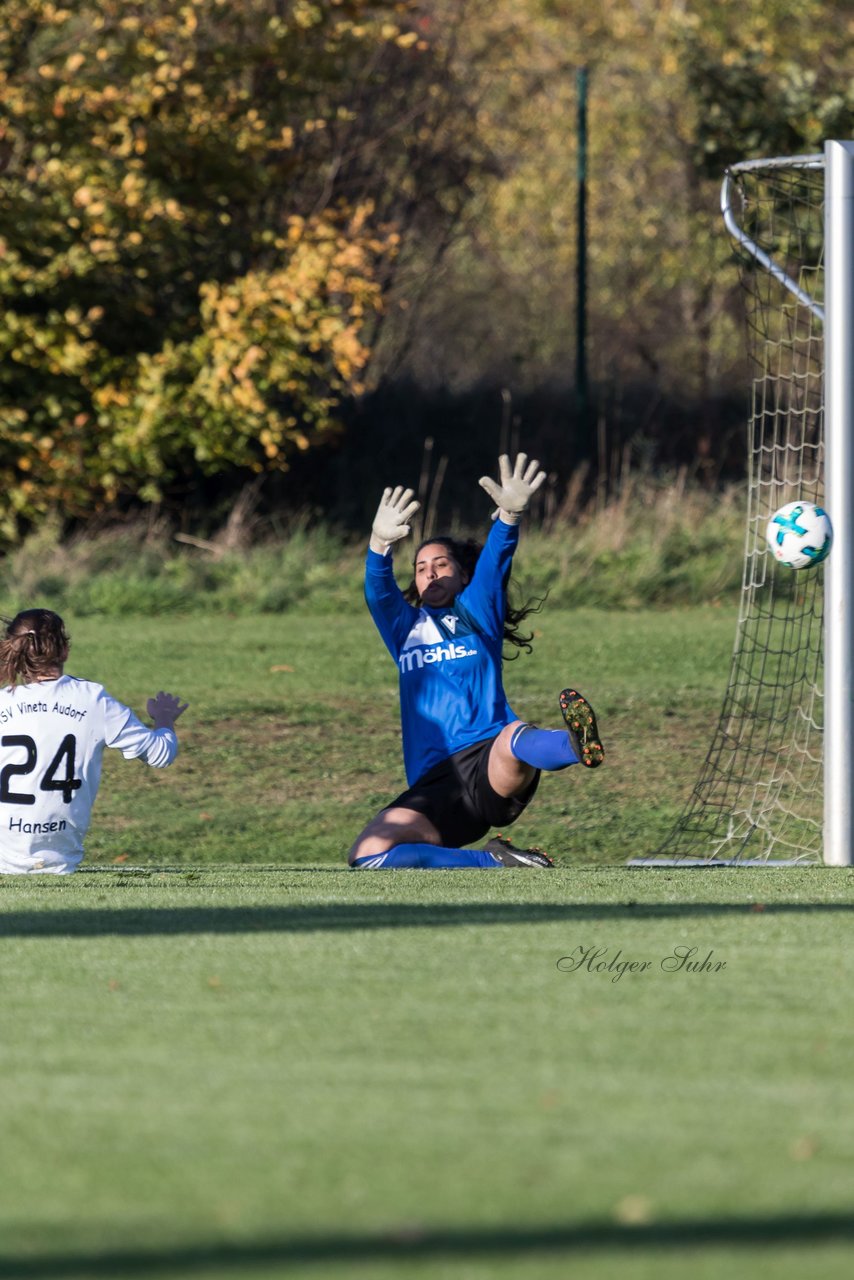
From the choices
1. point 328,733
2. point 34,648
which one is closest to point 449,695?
point 34,648

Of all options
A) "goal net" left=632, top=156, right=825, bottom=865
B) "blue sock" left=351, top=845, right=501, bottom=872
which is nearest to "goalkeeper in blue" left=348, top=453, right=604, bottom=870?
"blue sock" left=351, top=845, right=501, bottom=872

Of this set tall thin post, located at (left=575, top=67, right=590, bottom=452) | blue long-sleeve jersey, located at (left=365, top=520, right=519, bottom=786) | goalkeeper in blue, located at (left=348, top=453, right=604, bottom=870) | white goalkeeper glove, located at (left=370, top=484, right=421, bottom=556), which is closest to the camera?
goalkeeper in blue, located at (left=348, top=453, right=604, bottom=870)

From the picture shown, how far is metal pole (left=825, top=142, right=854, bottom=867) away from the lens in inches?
348

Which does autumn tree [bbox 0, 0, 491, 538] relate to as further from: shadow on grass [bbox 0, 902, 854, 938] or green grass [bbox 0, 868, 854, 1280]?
green grass [bbox 0, 868, 854, 1280]

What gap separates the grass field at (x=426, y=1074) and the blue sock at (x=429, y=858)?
39 cm

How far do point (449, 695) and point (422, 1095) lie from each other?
17.0 feet

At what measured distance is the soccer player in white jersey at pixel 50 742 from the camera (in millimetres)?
→ 7523

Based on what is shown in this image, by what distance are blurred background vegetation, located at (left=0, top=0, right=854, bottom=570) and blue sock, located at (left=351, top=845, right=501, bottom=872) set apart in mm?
10704

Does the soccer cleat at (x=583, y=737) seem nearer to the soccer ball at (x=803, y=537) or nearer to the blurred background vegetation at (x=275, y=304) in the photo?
the soccer ball at (x=803, y=537)

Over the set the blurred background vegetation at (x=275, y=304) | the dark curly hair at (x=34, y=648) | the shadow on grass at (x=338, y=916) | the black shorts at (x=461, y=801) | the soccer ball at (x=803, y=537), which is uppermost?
the blurred background vegetation at (x=275, y=304)

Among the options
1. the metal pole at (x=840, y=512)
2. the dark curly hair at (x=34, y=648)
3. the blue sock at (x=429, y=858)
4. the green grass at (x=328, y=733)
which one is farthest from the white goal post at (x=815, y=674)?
the dark curly hair at (x=34, y=648)

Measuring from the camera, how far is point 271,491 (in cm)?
2364

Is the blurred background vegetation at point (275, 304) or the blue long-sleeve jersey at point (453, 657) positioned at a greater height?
the blurred background vegetation at point (275, 304)

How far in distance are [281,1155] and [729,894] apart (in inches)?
149
